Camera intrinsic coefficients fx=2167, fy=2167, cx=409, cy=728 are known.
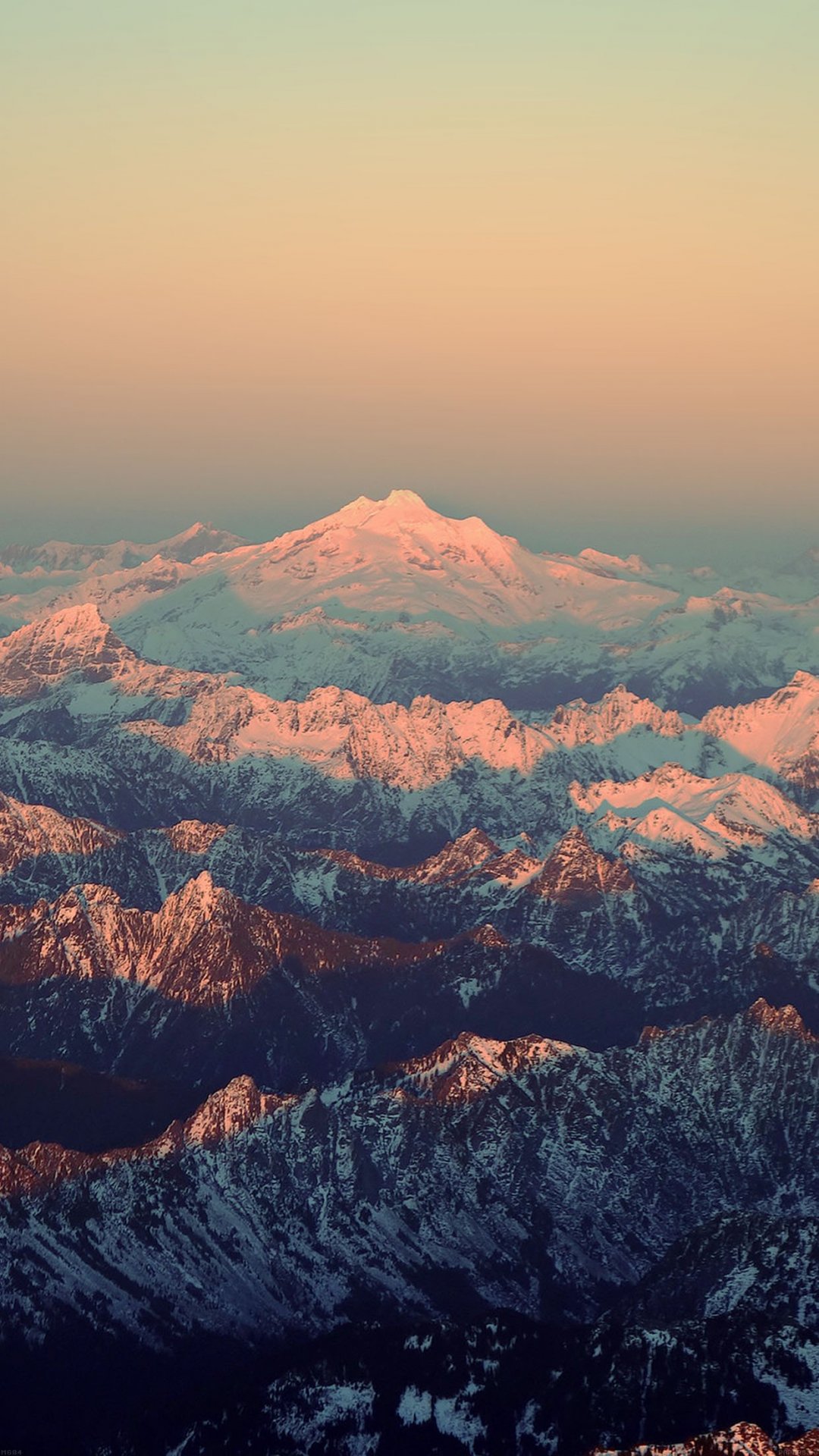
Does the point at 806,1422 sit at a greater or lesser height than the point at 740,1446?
lesser

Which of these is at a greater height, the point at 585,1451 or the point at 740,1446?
the point at 740,1446

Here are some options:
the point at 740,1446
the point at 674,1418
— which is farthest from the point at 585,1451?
the point at 740,1446

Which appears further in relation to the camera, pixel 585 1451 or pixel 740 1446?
pixel 585 1451

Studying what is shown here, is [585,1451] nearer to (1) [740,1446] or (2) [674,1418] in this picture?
(2) [674,1418]

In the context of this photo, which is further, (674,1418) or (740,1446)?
(674,1418)

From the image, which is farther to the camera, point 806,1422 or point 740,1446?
point 806,1422

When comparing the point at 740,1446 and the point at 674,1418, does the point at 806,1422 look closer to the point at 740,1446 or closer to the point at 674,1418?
the point at 674,1418

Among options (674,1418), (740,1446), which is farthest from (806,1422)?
(740,1446)
